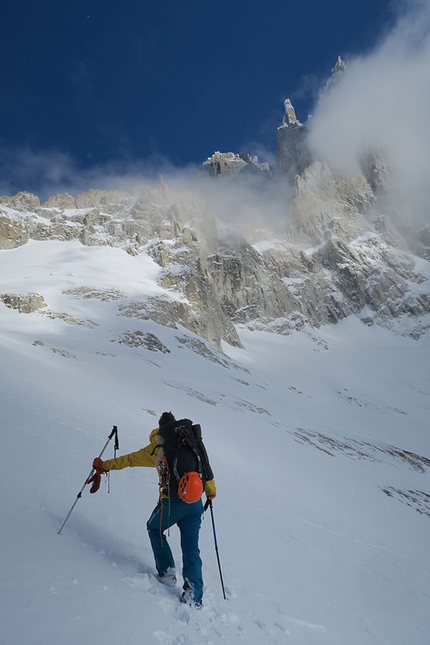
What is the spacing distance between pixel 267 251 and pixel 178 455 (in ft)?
536

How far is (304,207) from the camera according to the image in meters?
179

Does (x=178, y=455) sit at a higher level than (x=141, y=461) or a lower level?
higher

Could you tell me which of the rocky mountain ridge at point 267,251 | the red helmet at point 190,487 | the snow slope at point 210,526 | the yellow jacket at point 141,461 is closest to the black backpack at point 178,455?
the red helmet at point 190,487

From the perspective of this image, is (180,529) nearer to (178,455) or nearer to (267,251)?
(178,455)

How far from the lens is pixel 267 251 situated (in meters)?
164

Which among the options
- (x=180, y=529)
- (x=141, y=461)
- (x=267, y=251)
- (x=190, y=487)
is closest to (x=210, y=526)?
(x=180, y=529)

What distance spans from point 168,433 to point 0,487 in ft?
8.21

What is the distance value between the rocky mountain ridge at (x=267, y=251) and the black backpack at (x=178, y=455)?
55914 millimetres

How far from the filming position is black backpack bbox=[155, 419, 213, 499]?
454 cm

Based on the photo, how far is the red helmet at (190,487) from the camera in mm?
4375

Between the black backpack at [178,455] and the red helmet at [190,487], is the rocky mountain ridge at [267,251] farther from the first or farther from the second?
the red helmet at [190,487]

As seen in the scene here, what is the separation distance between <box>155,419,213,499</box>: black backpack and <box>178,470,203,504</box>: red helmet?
77 millimetres

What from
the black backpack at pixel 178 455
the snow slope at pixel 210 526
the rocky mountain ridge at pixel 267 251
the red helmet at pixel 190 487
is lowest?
the snow slope at pixel 210 526

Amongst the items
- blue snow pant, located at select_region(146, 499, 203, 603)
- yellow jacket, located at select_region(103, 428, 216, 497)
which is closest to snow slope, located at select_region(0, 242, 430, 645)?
blue snow pant, located at select_region(146, 499, 203, 603)
